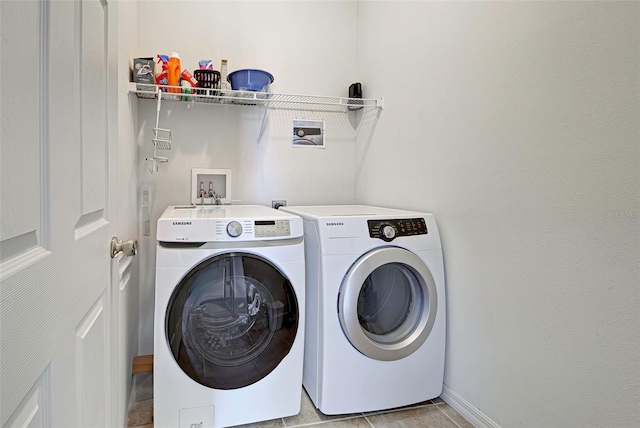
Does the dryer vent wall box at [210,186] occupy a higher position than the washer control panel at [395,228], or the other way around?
the dryer vent wall box at [210,186]

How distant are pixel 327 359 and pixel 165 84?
5.31 feet

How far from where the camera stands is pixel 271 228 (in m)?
1.55

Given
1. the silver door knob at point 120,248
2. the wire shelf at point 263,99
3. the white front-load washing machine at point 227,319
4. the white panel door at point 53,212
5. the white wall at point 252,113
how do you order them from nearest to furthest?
1. the white panel door at point 53,212
2. the silver door knob at point 120,248
3. the white front-load washing machine at point 227,319
4. the wire shelf at point 263,99
5. the white wall at point 252,113

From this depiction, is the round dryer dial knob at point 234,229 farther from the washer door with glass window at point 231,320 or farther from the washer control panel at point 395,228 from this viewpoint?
the washer control panel at point 395,228

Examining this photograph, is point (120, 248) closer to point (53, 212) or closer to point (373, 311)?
point (53, 212)

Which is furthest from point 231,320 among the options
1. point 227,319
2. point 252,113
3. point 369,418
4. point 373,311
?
point 252,113

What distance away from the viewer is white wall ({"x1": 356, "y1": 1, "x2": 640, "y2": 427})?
1.04 metres

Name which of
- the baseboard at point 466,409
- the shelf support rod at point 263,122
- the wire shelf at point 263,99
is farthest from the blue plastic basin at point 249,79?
the baseboard at point 466,409

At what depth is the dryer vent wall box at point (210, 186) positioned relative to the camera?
2.23m

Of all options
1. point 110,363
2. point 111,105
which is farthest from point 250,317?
point 111,105

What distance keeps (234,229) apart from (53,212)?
0.92 m

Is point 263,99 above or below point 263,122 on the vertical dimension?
above

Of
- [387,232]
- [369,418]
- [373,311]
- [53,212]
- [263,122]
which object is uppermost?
[263,122]

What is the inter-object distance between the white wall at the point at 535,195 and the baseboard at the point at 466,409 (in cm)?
2
